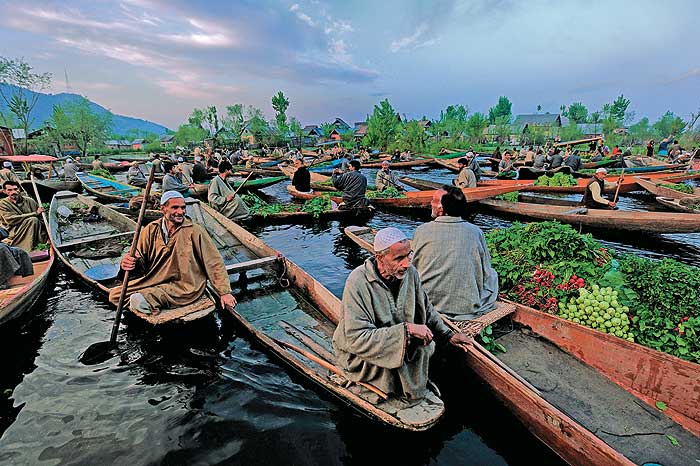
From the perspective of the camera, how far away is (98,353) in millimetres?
4617

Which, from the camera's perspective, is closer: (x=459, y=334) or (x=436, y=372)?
(x=459, y=334)

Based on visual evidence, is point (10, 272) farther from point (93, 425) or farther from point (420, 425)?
point (420, 425)

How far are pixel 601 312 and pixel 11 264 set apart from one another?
8.61 m

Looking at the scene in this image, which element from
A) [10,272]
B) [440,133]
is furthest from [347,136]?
[10,272]

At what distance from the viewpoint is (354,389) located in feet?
10.3

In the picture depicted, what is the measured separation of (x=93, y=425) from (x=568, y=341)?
16.8 ft

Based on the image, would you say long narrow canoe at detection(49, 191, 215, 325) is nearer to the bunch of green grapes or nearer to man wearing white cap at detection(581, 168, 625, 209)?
the bunch of green grapes

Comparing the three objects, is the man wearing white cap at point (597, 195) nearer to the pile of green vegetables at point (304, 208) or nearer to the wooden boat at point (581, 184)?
the wooden boat at point (581, 184)

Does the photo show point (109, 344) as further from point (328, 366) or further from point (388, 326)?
point (388, 326)

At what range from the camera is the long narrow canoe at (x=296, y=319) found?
2.97 m

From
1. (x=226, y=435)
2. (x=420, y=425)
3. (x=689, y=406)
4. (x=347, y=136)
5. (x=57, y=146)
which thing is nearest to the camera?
(x=420, y=425)

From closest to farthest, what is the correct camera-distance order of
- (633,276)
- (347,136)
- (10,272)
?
(633,276) < (10,272) < (347,136)

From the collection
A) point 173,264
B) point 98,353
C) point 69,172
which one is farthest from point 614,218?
point 69,172

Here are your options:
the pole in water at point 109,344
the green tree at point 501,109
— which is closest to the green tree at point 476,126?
the green tree at point 501,109
